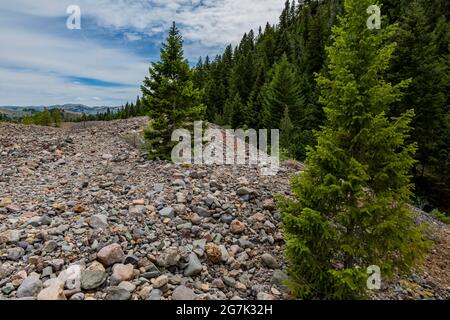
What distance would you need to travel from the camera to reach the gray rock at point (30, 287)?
506 cm

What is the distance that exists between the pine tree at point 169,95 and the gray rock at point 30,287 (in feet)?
21.5

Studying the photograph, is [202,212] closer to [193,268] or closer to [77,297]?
[193,268]

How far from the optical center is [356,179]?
4988mm

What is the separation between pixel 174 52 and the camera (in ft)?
Result: 37.3

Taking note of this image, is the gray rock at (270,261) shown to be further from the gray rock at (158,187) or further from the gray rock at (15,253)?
the gray rock at (15,253)

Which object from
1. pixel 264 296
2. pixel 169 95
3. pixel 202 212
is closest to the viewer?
pixel 264 296

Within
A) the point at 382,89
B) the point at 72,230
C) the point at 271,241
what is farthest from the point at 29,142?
the point at 382,89

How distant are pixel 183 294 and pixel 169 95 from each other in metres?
8.12

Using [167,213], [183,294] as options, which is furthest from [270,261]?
[167,213]

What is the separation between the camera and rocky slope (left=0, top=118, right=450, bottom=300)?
5.45 m

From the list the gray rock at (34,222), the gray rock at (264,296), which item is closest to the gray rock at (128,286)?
the gray rock at (264,296)

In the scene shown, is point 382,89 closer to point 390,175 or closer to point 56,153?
point 390,175
